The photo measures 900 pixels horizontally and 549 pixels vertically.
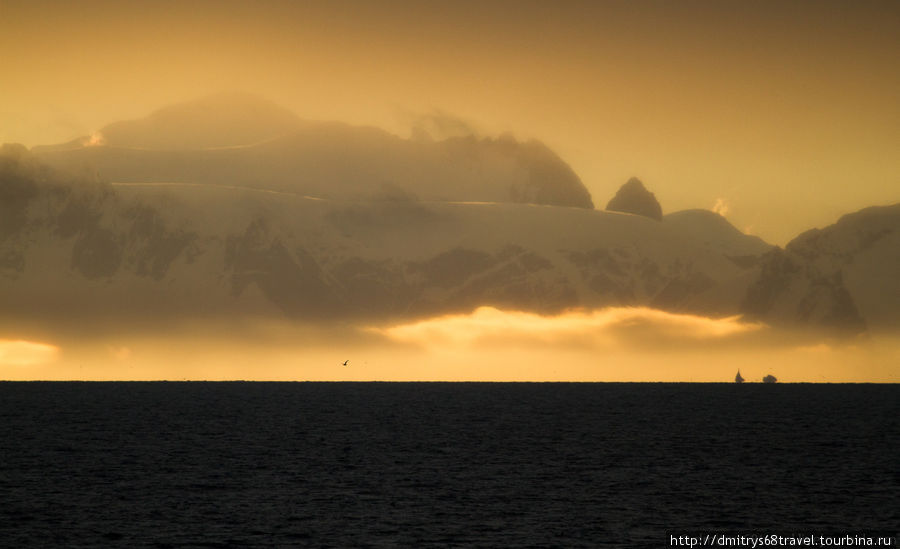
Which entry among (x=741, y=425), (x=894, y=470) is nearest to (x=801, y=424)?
(x=741, y=425)

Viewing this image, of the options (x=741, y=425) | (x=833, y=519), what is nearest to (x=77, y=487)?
(x=833, y=519)

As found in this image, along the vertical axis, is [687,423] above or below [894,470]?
above

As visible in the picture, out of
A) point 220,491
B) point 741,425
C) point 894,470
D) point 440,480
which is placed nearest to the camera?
point 220,491

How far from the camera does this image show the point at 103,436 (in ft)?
478

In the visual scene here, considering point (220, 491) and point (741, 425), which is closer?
point (220, 491)

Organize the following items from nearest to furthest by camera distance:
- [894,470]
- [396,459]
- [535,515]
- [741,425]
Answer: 1. [535,515]
2. [894,470]
3. [396,459]
4. [741,425]

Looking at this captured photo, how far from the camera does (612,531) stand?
217 feet

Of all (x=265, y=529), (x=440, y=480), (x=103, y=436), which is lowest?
(x=265, y=529)

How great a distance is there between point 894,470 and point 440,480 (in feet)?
143

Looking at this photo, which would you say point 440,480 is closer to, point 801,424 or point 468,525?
point 468,525

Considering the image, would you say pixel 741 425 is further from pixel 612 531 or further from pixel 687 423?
pixel 612 531

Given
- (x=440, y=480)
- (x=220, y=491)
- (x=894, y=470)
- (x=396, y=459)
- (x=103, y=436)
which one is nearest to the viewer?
(x=220, y=491)

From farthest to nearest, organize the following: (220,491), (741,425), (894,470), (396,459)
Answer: (741,425), (396,459), (894,470), (220,491)

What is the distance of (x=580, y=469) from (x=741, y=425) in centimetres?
8566
